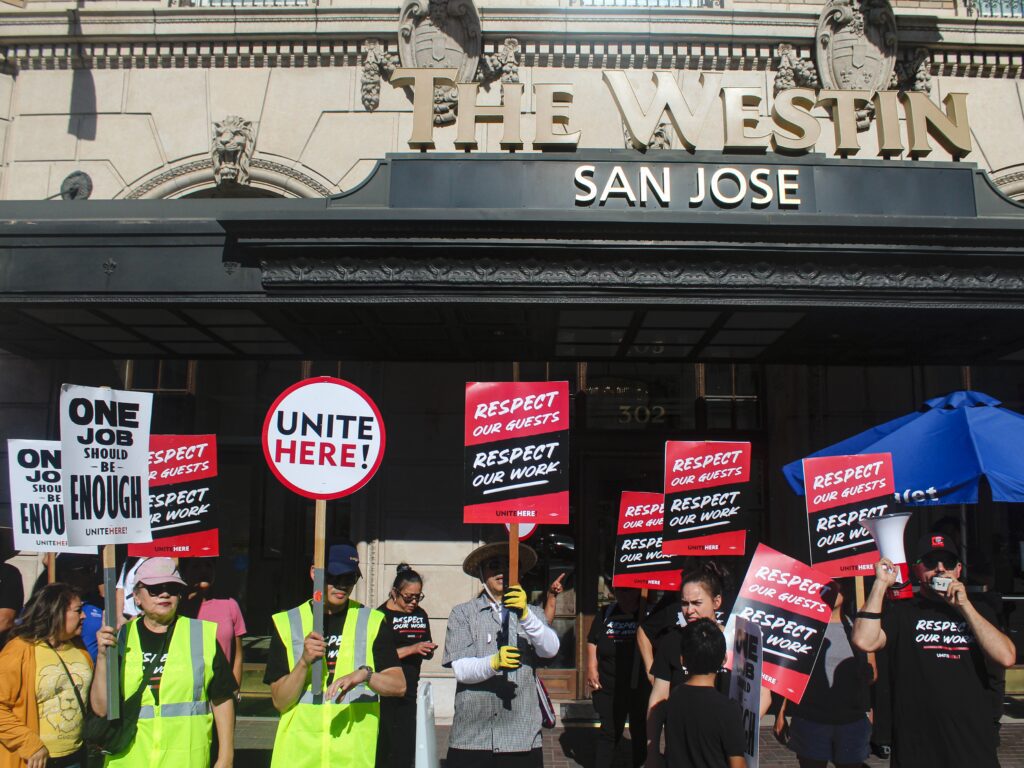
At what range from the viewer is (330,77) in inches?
439

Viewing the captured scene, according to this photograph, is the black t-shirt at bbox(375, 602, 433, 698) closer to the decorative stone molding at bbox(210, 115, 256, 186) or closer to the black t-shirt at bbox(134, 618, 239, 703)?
the black t-shirt at bbox(134, 618, 239, 703)

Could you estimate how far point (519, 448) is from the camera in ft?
17.7

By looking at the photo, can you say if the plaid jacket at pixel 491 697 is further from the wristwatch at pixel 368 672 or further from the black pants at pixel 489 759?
the wristwatch at pixel 368 672

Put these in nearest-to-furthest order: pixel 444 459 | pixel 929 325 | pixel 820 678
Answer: pixel 820 678 < pixel 929 325 < pixel 444 459

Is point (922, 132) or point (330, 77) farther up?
point (330, 77)

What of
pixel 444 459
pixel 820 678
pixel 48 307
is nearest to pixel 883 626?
pixel 820 678

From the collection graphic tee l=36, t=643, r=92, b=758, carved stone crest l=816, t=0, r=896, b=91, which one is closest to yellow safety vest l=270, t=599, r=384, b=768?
graphic tee l=36, t=643, r=92, b=758

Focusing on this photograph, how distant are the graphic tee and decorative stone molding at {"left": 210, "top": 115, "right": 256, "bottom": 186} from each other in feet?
24.2

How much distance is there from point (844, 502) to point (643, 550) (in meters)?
1.93

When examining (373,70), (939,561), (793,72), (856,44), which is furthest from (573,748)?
(856,44)

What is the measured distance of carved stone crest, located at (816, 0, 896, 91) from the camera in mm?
10797

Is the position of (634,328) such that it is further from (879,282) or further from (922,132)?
(922,132)

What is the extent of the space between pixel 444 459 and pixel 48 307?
4.69 metres

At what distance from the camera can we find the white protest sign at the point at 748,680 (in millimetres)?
4078
